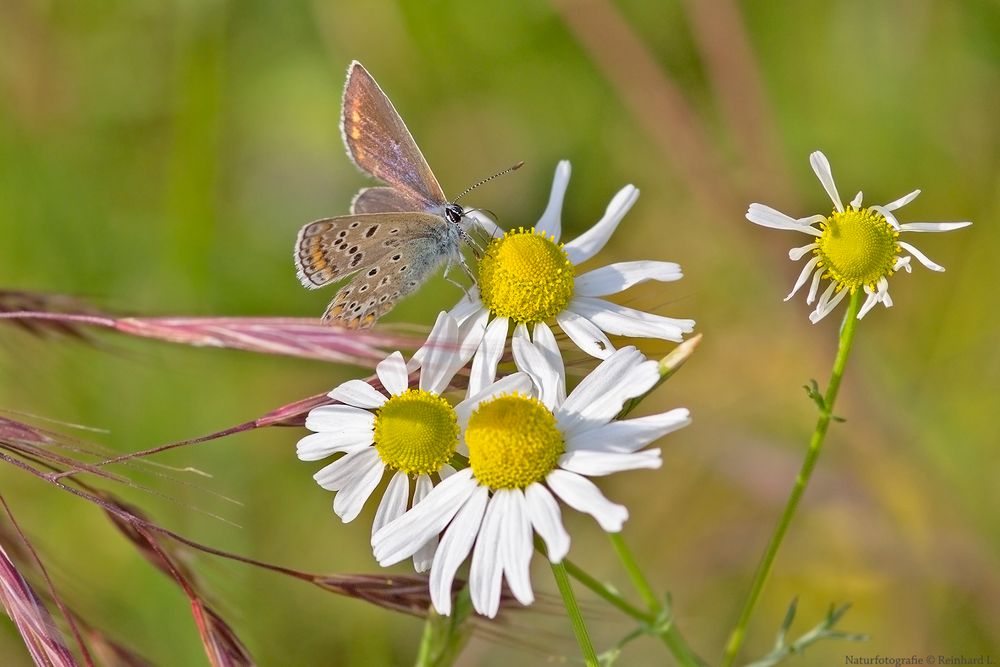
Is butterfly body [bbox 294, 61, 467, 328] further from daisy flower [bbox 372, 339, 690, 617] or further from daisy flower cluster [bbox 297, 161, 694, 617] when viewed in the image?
daisy flower [bbox 372, 339, 690, 617]

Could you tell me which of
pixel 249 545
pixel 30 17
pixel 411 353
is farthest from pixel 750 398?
pixel 30 17

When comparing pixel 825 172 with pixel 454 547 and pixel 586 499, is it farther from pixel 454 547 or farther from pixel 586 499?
pixel 454 547

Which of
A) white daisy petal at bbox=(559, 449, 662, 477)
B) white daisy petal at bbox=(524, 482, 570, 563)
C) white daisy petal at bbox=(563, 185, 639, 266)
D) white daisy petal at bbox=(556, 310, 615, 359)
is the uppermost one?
white daisy petal at bbox=(563, 185, 639, 266)

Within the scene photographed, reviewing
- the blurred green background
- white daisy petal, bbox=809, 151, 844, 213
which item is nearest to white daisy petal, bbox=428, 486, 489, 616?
white daisy petal, bbox=809, 151, 844, 213

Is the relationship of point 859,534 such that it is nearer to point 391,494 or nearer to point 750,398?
point 750,398

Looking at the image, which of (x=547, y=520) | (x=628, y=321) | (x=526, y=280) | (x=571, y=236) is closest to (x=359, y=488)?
(x=547, y=520)

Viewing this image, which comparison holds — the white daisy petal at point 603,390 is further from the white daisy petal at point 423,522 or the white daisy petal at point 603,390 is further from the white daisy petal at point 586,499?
the white daisy petal at point 423,522

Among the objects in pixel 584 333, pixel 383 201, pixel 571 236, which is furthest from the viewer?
pixel 571 236
